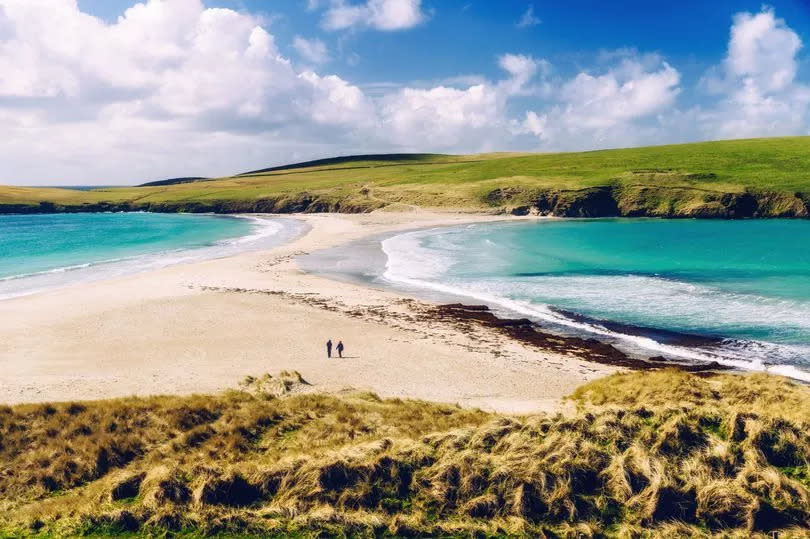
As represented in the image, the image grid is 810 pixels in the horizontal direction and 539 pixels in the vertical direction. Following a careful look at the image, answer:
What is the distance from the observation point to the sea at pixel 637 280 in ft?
96.8

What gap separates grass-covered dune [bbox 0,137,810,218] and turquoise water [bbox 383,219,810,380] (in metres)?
26.5

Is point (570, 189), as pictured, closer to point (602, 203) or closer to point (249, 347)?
point (602, 203)

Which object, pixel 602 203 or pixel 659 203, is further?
pixel 602 203

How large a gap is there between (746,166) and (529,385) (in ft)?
428

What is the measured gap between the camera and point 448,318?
3462 cm

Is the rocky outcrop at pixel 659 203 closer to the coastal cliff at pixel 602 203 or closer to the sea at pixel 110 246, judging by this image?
the coastal cliff at pixel 602 203

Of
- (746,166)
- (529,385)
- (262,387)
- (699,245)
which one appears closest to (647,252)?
(699,245)

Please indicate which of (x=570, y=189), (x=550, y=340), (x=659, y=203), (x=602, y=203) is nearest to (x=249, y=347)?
(x=550, y=340)

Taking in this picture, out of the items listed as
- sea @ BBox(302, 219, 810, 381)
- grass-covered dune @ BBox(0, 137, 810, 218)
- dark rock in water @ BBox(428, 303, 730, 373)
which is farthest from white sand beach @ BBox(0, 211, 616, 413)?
grass-covered dune @ BBox(0, 137, 810, 218)

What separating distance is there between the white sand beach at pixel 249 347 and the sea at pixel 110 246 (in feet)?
29.0

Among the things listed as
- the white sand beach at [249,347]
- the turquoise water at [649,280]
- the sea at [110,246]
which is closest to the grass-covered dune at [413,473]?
the white sand beach at [249,347]

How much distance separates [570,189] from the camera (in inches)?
4690

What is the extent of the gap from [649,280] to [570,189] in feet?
253

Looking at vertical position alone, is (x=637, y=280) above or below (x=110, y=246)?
below
